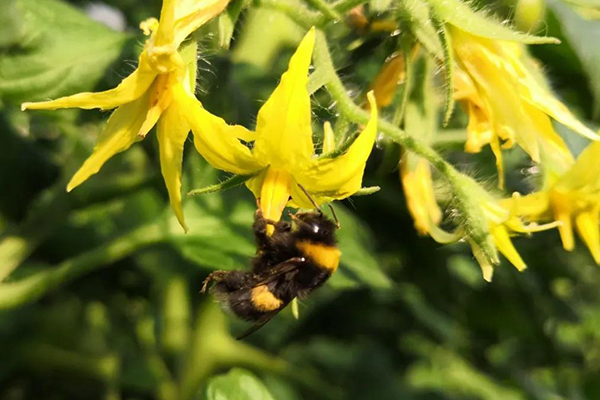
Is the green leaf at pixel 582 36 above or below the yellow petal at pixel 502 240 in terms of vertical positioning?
above

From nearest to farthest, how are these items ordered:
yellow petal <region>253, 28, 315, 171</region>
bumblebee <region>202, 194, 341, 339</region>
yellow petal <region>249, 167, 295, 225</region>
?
1. yellow petal <region>253, 28, 315, 171</region>
2. yellow petal <region>249, 167, 295, 225</region>
3. bumblebee <region>202, 194, 341, 339</region>

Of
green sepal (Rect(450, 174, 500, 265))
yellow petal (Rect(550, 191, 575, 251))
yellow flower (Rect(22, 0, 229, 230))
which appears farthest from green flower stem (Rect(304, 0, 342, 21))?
yellow petal (Rect(550, 191, 575, 251))

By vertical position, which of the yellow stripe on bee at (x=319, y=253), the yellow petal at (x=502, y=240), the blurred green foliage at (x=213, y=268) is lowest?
the blurred green foliage at (x=213, y=268)

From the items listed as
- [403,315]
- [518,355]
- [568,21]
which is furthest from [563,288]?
[568,21]

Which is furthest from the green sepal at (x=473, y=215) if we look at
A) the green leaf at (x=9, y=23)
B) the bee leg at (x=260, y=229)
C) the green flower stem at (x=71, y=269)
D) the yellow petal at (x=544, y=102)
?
the green leaf at (x=9, y=23)

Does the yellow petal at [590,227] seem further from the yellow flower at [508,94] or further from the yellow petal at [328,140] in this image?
the yellow petal at [328,140]

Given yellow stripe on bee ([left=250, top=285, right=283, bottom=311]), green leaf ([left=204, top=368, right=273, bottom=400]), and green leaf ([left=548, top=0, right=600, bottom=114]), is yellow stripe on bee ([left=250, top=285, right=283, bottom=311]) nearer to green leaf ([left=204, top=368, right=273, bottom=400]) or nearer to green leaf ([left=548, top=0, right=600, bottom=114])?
green leaf ([left=204, top=368, right=273, bottom=400])

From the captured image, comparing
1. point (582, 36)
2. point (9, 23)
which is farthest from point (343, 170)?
point (9, 23)
